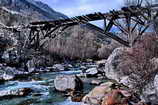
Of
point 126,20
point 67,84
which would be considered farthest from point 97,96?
point 126,20

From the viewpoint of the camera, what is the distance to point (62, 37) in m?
89.9

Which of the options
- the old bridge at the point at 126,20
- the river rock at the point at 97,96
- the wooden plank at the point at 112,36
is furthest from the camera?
the wooden plank at the point at 112,36

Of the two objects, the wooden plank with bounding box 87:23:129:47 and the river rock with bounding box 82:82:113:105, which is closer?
the river rock with bounding box 82:82:113:105

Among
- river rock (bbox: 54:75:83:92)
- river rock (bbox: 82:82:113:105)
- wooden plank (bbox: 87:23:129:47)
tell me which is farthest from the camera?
wooden plank (bbox: 87:23:129:47)

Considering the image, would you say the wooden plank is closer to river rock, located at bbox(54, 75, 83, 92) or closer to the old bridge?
the old bridge

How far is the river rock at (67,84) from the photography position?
949 inches

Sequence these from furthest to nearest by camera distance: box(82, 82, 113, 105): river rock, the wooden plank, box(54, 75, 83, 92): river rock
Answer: the wooden plank → box(54, 75, 83, 92): river rock → box(82, 82, 113, 105): river rock

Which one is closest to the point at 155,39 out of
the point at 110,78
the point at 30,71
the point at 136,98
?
the point at 136,98

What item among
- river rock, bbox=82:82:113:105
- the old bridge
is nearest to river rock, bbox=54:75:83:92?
river rock, bbox=82:82:113:105

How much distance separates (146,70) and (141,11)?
9658 millimetres

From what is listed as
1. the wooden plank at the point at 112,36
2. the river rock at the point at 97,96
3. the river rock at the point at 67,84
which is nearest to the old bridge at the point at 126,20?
the wooden plank at the point at 112,36

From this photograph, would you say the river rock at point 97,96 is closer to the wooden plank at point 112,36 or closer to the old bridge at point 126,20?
the old bridge at point 126,20

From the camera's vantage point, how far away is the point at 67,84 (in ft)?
79.4

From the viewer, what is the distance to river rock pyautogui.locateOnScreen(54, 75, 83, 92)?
79.1 ft
